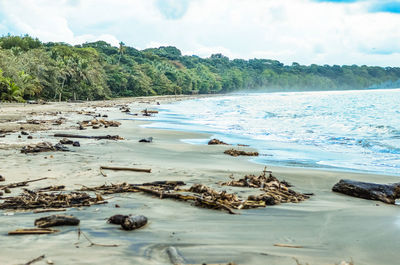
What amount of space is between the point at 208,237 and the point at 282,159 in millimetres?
6952

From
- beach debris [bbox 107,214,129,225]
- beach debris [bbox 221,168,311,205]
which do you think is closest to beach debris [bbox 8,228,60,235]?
beach debris [bbox 107,214,129,225]

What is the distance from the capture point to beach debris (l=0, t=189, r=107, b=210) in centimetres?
425

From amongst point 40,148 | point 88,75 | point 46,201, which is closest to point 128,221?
point 46,201

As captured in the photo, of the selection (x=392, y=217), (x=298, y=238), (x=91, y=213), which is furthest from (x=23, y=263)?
(x=392, y=217)

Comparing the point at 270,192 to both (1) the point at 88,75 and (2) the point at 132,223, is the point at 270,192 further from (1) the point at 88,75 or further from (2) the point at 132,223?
(1) the point at 88,75

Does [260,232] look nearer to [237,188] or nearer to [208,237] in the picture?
[208,237]

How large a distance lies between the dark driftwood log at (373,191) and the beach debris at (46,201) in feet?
12.4

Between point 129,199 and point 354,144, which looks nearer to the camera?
point 129,199

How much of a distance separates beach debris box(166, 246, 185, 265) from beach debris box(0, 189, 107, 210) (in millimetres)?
1780

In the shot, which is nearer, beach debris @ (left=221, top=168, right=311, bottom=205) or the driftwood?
the driftwood

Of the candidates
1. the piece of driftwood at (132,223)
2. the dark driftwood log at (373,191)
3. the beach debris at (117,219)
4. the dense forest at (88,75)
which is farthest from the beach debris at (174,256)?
the dense forest at (88,75)

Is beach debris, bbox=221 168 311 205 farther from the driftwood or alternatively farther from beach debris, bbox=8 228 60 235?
beach debris, bbox=8 228 60 235

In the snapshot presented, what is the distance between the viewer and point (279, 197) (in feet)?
16.9

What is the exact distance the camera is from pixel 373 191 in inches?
219
